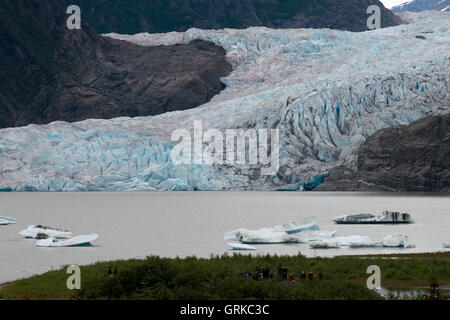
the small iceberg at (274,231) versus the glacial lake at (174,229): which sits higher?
the small iceberg at (274,231)

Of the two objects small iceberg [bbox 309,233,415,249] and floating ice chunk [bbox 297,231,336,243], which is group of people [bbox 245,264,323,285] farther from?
floating ice chunk [bbox 297,231,336,243]

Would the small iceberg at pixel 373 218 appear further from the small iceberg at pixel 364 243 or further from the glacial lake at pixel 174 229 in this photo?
the small iceberg at pixel 364 243

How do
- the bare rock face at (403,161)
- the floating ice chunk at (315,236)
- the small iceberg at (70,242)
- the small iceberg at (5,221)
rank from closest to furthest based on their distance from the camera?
the small iceberg at (70,242), the floating ice chunk at (315,236), the small iceberg at (5,221), the bare rock face at (403,161)

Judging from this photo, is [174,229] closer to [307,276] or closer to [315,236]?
[315,236]

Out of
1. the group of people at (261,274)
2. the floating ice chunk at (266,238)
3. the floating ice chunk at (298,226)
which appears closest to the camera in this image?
the group of people at (261,274)

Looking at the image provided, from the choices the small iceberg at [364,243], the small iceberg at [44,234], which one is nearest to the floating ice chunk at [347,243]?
the small iceberg at [364,243]

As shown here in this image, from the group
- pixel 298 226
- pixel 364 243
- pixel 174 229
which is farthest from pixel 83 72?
pixel 364 243
